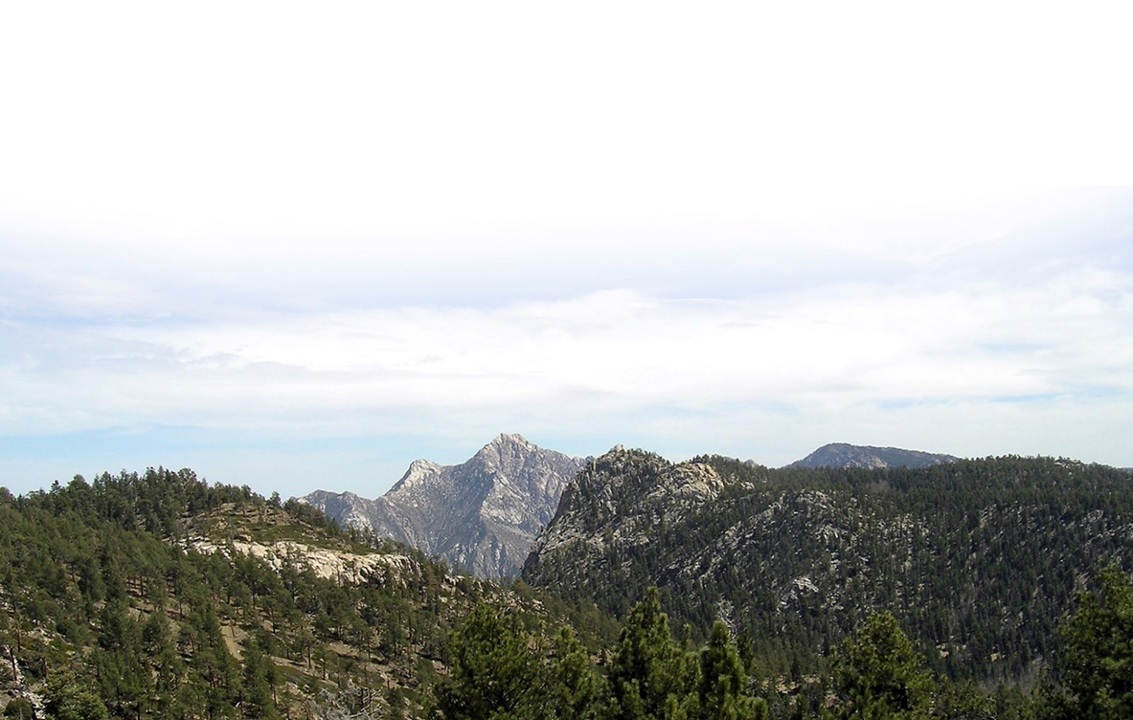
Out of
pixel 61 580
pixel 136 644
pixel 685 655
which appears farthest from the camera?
pixel 61 580

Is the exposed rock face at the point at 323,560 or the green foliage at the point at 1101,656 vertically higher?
the green foliage at the point at 1101,656

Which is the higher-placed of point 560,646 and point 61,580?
point 560,646

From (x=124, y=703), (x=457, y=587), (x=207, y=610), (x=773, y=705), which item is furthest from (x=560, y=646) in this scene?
(x=457, y=587)

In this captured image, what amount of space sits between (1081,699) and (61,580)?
435 ft

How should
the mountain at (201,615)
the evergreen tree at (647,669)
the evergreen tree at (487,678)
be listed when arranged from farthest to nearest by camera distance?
the mountain at (201,615), the evergreen tree at (487,678), the evergreen tree at (647,669)

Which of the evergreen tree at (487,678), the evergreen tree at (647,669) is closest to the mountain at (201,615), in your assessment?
the evergreen tree at (487,678)

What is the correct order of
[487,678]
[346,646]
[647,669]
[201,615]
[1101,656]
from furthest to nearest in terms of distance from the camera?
[346,646], [201,615], [487,678], [647,669], [1101,656]

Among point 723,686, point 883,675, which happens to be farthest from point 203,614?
point 883,675

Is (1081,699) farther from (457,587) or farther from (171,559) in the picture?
(457,587)

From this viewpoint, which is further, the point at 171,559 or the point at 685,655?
the point at 171,559

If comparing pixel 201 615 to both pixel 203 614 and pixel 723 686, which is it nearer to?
pixel 203 614

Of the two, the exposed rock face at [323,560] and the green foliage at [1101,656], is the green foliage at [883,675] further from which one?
the exposed rock face at [323,560]

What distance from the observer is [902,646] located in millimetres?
48625

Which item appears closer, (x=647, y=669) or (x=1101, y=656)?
(x=1101, y=656)
